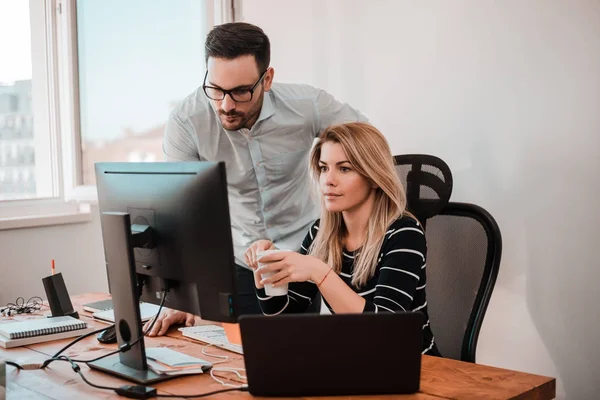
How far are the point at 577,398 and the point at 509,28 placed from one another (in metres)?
1.22

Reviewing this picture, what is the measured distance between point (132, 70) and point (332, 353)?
2301 millimetres

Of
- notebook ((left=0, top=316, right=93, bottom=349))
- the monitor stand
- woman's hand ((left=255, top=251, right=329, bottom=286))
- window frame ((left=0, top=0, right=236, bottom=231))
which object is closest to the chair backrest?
woman's hand ((left=255, top=251, right=329, bottom=286))

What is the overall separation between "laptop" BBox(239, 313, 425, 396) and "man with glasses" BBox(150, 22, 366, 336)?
97 cm

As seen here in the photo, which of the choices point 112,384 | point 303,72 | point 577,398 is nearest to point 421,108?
point 303,72

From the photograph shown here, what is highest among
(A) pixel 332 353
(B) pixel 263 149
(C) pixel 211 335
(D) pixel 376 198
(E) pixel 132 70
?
(E) pixel 132 70

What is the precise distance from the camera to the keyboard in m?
1.70

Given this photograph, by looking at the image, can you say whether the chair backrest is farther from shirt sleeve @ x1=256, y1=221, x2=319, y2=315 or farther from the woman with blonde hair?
shirt sleeve @ x1=256, y1=221, x2=319, y2=315

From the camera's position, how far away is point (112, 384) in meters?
1.45

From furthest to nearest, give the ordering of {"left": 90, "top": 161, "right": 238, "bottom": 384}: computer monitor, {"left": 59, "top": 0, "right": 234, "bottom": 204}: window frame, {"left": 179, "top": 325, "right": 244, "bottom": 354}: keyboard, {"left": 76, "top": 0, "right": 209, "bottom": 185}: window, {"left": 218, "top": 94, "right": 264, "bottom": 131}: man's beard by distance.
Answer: {"left": 76, "top": 0, "right": 209, "bottom": 185}: window < {"left": 59, "top": 0, "right": 234, "bottom": 204}: window frame < {"left": 218, "top": 94, "right": 264, "bottom": 131}: man's beard < {"left": 179, "top": 325, "right": 244, "bottom": 354}: keyboard < {"left": 90, "top": 161, "right": 238, "bottom": 384}: computer monitor

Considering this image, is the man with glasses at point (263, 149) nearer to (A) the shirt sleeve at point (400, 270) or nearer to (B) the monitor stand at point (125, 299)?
(A) the shirt sleeve at point (400, 270)

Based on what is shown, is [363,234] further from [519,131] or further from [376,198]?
[519,131]

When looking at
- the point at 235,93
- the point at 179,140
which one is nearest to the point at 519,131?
the point at 235,93

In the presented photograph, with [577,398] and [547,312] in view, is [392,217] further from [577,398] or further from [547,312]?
[577,398]

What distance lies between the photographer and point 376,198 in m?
1.95
